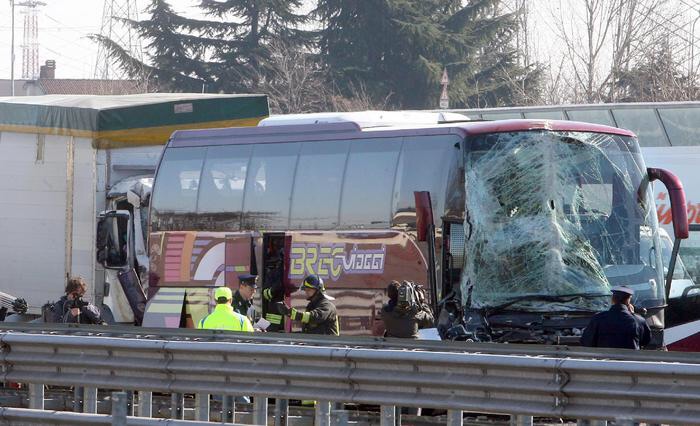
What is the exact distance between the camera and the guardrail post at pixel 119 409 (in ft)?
28.1

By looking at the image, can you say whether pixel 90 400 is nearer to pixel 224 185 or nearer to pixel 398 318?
pixel 398 318

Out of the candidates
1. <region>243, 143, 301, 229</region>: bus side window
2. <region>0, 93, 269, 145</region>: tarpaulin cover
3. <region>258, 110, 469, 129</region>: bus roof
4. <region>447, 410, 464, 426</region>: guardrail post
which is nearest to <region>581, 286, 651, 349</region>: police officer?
<region>447, 410, 464, 426</region>: guardrail post

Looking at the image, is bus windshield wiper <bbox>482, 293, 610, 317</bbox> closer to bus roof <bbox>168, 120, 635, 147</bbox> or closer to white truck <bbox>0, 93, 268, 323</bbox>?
bus roof <bbox>168, 120, 635, 147</bbox>

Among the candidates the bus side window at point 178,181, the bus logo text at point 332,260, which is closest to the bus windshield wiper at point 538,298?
the bus logo text at point 332,260

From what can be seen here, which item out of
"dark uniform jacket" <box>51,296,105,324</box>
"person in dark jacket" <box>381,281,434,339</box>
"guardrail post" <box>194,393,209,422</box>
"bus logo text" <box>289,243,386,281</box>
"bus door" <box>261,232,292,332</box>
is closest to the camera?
"guardrail post" <box>194,393,209,422</box>

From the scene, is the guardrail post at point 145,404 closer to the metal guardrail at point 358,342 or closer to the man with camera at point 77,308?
the metal guardrail at point 358,342

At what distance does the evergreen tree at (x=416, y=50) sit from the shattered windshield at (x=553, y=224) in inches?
1396

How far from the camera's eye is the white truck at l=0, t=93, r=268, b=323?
66.1 feet

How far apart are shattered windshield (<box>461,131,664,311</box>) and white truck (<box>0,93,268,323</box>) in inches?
257

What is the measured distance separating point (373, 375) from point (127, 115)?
38.0 ft

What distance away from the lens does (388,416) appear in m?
9.89

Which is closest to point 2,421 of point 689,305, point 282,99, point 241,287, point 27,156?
point 241,287

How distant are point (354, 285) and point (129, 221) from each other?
5152 mm

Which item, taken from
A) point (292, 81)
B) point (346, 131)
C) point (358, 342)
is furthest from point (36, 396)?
point (292, 81)
